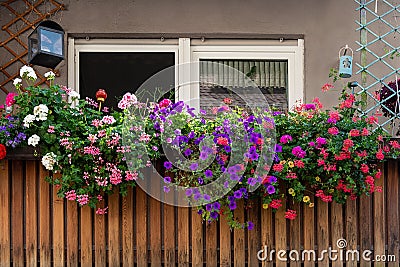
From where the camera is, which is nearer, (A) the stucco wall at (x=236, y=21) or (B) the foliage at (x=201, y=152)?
(B) the foliage at (x=201, y=152)

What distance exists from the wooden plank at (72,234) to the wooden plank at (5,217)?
353 mm

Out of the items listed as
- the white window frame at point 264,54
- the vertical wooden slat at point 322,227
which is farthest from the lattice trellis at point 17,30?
the vertical wooden slat at point 322,227

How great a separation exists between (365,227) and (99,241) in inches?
62.5

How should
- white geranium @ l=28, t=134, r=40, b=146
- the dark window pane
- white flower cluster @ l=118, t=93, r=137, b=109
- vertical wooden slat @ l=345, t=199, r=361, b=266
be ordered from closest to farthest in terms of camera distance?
white geranium @ l=28, t=134, r=40, b=146 < white flower cluster @ l=118, t=93, r=137, b=109 < vertical wooden slat @ l=345, t=199, r=361, b=266 < the dark window pane

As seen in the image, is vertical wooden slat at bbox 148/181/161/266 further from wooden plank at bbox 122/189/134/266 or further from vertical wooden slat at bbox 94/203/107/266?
vertical wooden slat at bbox 94/203/107/266

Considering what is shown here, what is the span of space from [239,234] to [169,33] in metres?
2.19

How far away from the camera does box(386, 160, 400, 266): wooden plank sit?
360cm

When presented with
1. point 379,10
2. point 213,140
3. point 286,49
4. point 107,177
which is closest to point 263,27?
point 286,49

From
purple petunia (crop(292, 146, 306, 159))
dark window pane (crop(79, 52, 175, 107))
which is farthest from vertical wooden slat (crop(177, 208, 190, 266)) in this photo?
dark window pane (crop(79, 52, 175, 107))

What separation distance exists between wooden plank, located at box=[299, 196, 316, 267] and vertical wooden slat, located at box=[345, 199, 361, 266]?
0.70 ft

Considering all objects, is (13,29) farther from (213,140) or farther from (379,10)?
(379,10)

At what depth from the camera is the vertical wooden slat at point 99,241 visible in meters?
3.49

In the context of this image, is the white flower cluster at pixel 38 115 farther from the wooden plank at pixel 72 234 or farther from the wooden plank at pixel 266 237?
the wooden plank at pixel 266 237

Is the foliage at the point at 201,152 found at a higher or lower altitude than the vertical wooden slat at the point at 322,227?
higher
